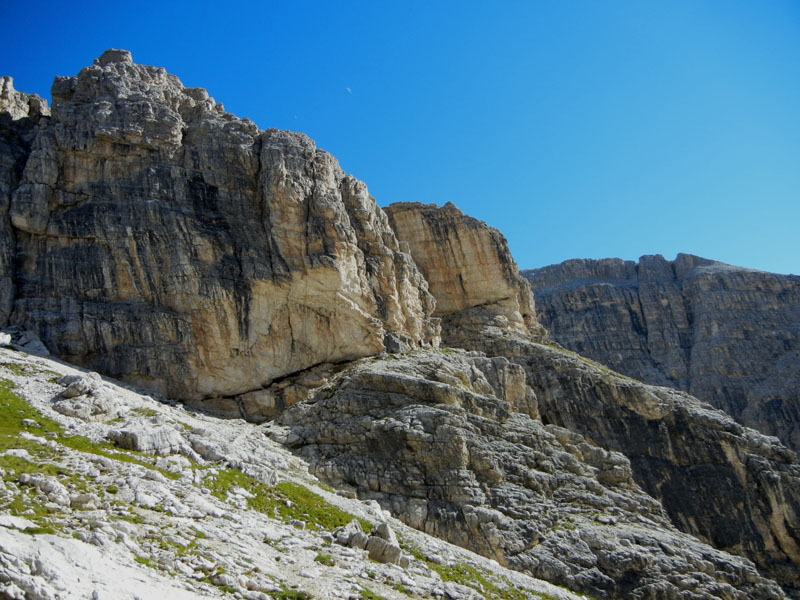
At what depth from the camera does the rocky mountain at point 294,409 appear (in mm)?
28438

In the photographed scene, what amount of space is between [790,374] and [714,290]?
25.1 meters

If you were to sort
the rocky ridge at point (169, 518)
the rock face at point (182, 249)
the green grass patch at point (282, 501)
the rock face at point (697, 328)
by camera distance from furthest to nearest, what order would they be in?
the rock face at point (697, 328), the rock face at point (182, 249), the green grass patch at point (282, 501), the rocky ridge at point (169, 518)

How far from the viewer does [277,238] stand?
57562 millimetres

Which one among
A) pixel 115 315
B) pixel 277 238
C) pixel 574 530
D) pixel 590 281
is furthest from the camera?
pixel 590 281

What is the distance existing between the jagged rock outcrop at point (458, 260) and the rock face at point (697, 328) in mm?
55864

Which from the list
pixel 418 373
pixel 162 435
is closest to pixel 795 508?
pixel 418 373

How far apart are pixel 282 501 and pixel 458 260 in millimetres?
51443

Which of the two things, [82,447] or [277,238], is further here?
[277,238]

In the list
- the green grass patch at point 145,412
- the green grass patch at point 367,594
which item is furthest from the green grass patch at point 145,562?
the green grass patch at point 145,412

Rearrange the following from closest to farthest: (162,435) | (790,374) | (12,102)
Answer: (162,435), (12,102), (790,374)

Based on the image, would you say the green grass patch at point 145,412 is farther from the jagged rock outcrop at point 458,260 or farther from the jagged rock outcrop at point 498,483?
the jagged rock outcrop at point 458,260

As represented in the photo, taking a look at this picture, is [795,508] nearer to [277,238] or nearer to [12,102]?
[277,238]

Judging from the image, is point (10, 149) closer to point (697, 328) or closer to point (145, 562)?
point (145, 562)

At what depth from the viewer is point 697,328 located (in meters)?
134
